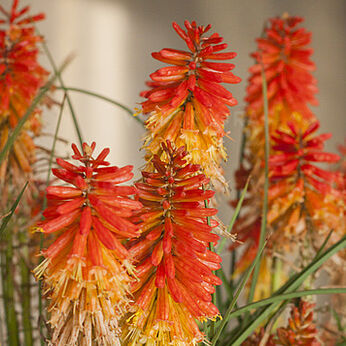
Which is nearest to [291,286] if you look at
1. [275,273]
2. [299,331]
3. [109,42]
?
[299,331]

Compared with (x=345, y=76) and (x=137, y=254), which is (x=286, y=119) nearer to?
(x=137, y=254)

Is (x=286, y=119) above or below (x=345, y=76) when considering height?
below

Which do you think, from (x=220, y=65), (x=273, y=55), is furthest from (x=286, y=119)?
(x=220, y=65)

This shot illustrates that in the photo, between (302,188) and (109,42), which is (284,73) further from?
(109,42)

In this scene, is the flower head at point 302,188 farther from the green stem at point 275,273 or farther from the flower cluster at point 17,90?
the flower cluster at point 17,90

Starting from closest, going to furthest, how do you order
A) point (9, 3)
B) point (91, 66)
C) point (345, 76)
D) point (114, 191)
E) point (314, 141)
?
1. point (114, 191)
2. point (314, 141)
3. point (9, 3)
4. point (91, 66)
5. point (345, 76)

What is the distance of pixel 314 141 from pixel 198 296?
245 mm

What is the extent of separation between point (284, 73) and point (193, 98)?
27 cm

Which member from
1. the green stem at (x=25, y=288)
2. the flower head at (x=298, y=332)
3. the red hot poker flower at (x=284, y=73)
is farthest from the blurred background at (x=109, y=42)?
the flower head at (x=298, y=332)

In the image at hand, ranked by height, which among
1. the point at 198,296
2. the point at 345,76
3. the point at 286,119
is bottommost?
the point at 198,296

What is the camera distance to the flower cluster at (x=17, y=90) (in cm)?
40

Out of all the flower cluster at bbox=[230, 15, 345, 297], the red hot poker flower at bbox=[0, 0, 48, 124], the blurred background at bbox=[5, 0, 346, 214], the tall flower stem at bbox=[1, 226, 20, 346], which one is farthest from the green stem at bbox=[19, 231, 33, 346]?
the blurred background at bbox=[5, 0, 346, 214]

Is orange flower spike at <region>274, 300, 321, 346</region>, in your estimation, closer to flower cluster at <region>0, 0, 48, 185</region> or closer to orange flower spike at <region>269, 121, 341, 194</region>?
orange flower spike at <region>269, 121, 341, 194</region>

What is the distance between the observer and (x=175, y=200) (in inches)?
9.6
